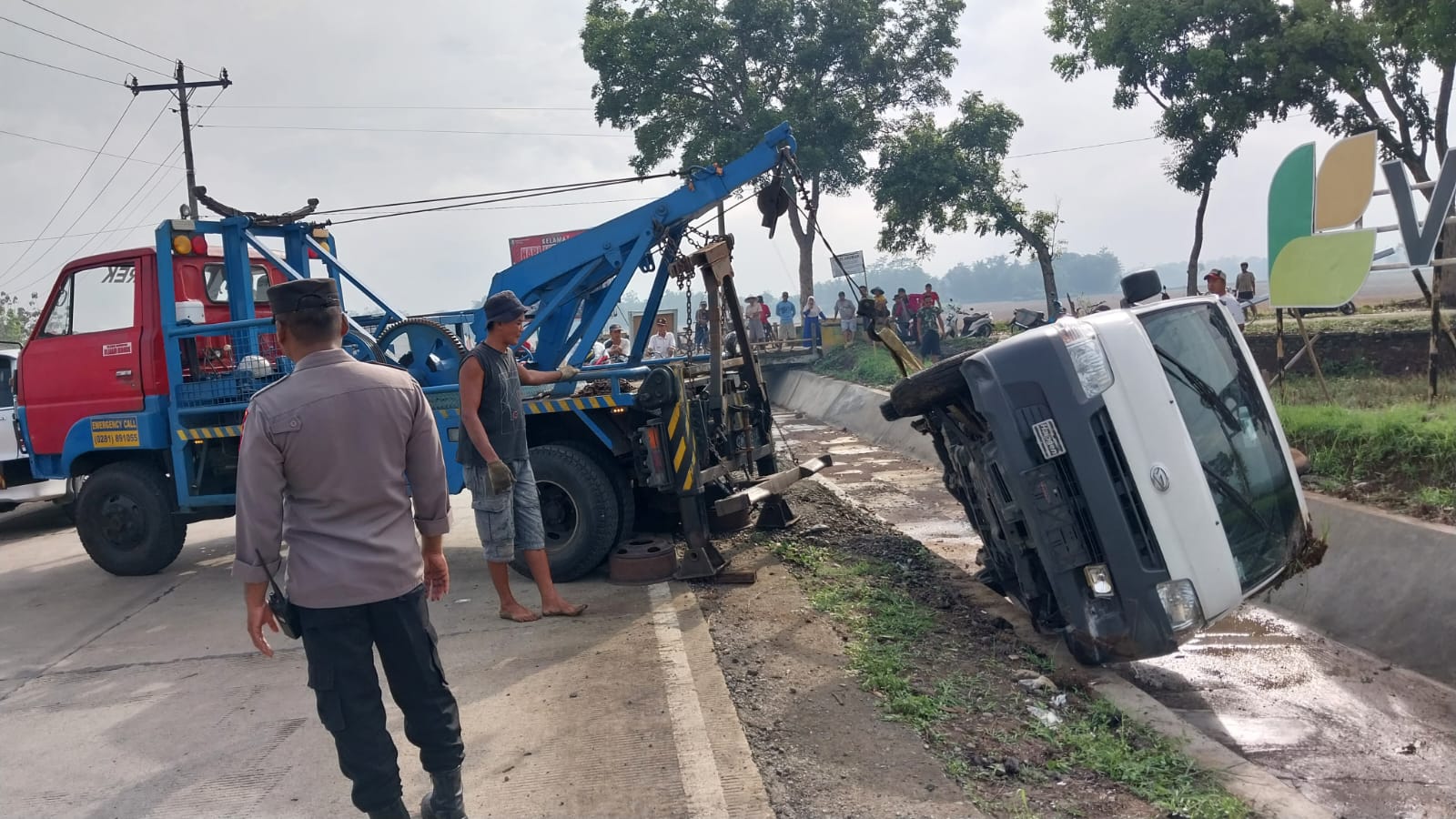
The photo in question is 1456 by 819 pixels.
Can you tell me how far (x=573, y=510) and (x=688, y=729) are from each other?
2.90m

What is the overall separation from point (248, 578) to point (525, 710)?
1714mm

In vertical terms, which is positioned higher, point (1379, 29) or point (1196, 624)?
point (1379, 29)

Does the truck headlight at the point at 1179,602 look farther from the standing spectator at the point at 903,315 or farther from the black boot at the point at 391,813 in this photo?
the standing spectator at the point at 903,315

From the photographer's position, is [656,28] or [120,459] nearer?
[120,459]

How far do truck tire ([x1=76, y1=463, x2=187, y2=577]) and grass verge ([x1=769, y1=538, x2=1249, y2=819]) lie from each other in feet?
17.5

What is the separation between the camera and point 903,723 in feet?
12.7

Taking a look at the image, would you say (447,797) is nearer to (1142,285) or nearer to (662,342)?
(1142,285)

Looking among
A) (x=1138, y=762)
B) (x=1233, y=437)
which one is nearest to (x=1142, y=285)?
(x=1233, y=437)

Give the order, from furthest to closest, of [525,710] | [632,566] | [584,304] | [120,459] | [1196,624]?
[584,304] < [120,459] < [632,566] < [525,710] < [1196,624]

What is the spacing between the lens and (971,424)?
468 cm

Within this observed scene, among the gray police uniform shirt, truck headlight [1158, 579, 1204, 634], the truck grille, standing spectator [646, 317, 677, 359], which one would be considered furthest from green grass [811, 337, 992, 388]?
the gray police uniform shirt

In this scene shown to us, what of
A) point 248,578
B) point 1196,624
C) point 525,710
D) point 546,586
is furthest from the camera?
point 546,586

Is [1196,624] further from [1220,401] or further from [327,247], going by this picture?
[327,247]

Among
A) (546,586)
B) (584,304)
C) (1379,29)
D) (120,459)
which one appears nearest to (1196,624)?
(546,586)
